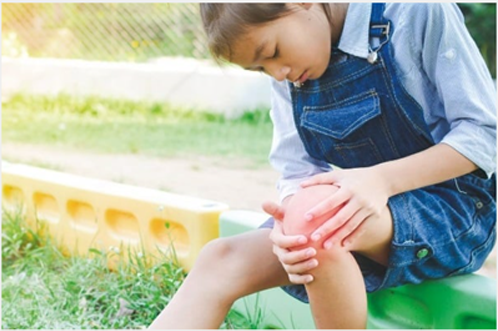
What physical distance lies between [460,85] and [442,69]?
0.04 m

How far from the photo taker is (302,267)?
1197 millimetres

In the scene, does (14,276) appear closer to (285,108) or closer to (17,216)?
(17,216)

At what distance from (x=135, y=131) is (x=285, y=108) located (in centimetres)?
292

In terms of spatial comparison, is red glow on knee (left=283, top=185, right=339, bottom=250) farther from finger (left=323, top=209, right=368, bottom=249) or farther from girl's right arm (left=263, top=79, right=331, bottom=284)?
girl's right arm (left=263, top=79, right=331, bottom=284)

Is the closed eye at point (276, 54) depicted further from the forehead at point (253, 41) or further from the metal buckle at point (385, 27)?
the metal buckle at point (385, 27)

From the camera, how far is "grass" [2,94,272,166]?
3877 mm

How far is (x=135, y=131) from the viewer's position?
4391 millimetres

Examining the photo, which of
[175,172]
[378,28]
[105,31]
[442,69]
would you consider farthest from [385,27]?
[105,31]

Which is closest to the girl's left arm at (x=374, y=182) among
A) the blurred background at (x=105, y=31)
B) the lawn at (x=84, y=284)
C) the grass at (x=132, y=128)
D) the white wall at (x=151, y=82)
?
the lawn at (x=84, y=284)

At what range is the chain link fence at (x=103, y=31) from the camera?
5594mm

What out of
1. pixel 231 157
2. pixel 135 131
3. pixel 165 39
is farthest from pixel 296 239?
pixel 165 39

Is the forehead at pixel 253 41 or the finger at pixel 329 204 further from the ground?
the forehead at pixel 253 41

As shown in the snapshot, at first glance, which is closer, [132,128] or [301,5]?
[301,5]

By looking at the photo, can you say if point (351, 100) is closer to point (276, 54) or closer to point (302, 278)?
point (276, 54)
